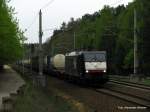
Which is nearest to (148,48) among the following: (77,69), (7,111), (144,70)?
(144,70)

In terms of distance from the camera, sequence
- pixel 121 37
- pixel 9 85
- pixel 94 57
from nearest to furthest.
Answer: pixel 94 57 → pixel 9 85 → pixel 121 37

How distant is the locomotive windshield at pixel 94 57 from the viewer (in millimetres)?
42375

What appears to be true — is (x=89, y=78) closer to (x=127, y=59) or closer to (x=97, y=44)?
(x=127, y=59)

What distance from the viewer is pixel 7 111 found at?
1592 cm

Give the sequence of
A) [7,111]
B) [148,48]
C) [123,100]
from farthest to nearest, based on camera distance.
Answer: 1. [148,48]
2. [123,100]
3. [7,111]

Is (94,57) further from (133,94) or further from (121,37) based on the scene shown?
(121,37)

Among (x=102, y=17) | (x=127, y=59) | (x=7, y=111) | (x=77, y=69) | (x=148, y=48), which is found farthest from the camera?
(x=102, y=17)

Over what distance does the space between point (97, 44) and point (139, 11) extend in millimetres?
25555

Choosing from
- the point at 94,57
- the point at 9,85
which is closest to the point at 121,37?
the point at 9,85

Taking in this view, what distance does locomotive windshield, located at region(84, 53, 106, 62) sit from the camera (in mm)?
42375

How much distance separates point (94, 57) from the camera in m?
42.8

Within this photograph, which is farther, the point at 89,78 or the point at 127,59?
the point at 127,59

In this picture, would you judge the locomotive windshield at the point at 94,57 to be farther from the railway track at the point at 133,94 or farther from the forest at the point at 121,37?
the forest at the point at 121,37

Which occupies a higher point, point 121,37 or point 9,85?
point 121,37
